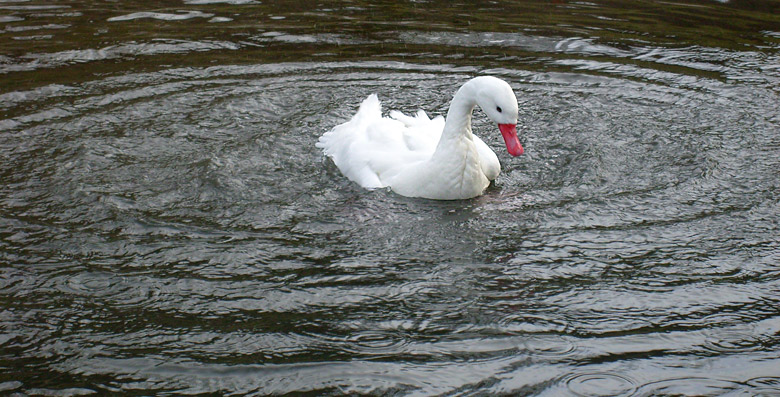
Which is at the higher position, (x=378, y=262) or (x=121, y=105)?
(x=121, y=105)

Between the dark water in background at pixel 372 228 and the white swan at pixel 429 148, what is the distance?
15cm

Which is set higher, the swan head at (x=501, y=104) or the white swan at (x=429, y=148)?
the swan head at (x=501, y=104)

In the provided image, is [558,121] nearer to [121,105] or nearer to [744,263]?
[744,263]

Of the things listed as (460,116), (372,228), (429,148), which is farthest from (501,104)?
(372,228)

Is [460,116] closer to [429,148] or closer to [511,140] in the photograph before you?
[511,140]

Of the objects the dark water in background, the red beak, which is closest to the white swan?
the red beak

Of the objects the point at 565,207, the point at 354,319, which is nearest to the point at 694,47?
the point at 565,207

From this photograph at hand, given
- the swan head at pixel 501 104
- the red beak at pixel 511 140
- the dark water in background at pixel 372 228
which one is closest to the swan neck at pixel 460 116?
the swan head at pixel 501 104

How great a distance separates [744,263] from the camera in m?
5.86

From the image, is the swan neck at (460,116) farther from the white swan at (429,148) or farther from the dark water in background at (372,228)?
the dark water in background at (372,228)

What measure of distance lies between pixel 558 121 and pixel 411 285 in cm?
386

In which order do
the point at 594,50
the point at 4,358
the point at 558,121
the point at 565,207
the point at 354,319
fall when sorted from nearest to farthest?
the point at 4,358 < the point at 354,319 < the point at 565,207 < the point at 558,121 < the point at 594,50

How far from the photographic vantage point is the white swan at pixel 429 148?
22.3ft

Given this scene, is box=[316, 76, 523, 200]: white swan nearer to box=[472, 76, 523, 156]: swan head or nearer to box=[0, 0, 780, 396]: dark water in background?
box=[472, 76, 523, 156]: swan head
